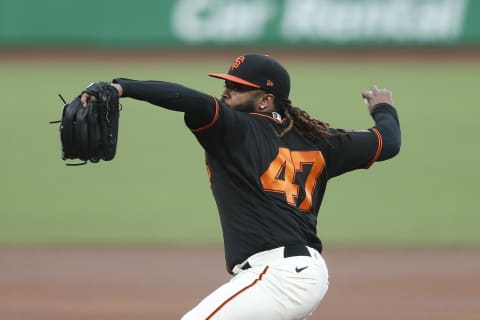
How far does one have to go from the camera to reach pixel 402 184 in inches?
539

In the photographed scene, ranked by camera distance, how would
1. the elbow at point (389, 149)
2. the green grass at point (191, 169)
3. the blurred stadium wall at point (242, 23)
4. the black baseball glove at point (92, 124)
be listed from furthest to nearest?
the blurred stadium wall at point (242, 23) < the green grass at point (191, 169) < the elbow at point (389, 149) < the black baseball glove at point (92, 124)

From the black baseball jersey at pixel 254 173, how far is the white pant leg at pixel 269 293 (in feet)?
0.41

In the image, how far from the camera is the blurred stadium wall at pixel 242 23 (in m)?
21.9

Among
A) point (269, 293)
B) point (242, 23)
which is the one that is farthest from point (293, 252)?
point (242, 23)

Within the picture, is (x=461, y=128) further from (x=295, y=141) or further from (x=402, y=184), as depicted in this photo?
(x=295, y=141)

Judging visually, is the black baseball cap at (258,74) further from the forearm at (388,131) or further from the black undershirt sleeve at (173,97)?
the forearm at (388,131)

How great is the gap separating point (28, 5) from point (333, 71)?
6.89 m

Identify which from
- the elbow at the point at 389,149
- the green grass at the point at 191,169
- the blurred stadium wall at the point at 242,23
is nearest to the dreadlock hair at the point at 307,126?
the elbow at the point at 389,149

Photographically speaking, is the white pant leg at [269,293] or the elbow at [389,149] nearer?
the white pant leg at [269,293]

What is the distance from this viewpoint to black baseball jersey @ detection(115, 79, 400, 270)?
4.21m

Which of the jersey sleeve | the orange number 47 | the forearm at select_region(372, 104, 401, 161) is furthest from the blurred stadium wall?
the orange number 47

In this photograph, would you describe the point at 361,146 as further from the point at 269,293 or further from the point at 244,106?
the point at 269,293

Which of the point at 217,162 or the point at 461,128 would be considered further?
the point at 461,128

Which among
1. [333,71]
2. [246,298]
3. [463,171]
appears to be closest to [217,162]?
[246,298]
